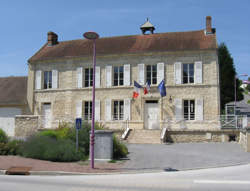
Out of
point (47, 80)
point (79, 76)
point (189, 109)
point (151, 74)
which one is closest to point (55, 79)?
point (47, 80)

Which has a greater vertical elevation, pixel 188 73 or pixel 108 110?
pixel 188 73

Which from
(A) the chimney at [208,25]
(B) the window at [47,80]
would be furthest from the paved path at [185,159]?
(B) the window at [47,80]

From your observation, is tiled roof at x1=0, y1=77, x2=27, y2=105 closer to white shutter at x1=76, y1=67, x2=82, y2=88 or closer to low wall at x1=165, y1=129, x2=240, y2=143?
white shutter at x1=76, y1=67, x2=82, y2=88

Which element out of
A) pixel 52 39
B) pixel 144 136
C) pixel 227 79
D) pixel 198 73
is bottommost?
pixel 144 136

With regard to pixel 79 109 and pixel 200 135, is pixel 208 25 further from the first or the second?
pixel 79 109

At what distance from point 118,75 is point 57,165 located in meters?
12.2

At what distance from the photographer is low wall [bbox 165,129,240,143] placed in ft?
60.4

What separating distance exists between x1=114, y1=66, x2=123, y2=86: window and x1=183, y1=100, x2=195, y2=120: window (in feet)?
16.9

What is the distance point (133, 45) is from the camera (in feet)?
75.3

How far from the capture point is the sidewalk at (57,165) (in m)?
10.1

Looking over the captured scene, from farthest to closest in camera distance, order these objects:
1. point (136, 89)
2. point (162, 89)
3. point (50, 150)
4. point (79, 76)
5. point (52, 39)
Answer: point (52, 39) < point (79, 76) < point (136, 89) < point (162, 89) < point (50, 150)

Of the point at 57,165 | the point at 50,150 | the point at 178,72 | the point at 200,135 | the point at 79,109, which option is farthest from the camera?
the point at 79,109

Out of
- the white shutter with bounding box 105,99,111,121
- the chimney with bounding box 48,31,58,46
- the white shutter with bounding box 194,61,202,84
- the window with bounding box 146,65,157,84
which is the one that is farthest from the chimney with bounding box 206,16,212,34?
the chimney with bounding box 48,31,58,46

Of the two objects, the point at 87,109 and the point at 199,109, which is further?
the point at 87,109
